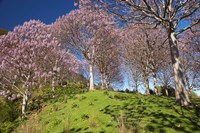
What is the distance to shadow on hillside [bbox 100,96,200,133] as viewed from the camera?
32.5ft

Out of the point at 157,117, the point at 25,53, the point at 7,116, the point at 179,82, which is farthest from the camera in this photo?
the point at 25,53

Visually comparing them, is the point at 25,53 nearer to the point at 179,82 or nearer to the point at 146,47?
the point at 179,82

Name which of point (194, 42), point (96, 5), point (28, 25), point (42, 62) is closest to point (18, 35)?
point (28, 25)

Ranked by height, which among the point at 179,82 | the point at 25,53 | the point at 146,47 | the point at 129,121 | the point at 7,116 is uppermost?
the point at 146,47

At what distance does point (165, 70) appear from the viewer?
4841 cm

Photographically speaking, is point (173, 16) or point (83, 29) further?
point (83, 29)

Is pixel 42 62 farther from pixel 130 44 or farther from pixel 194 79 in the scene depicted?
pixel 194 79

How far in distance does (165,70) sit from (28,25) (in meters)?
36.3

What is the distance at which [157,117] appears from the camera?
37.8 ft

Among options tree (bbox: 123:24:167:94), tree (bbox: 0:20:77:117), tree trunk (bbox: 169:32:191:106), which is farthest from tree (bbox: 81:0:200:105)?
tree (bbox: 123:24:167:94)

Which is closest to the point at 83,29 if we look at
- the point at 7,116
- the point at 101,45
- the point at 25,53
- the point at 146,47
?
the point at 101,45

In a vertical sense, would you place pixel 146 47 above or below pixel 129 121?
above

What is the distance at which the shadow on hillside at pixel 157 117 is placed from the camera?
9906 mm

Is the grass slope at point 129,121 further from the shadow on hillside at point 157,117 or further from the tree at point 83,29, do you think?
the tree at point 83,29
